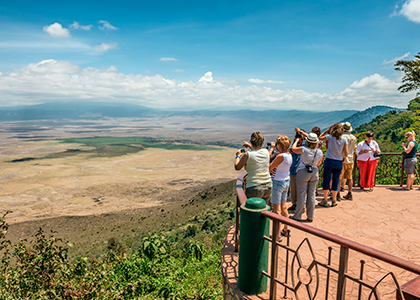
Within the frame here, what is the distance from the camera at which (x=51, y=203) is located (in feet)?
152

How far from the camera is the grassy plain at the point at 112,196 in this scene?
25.2m

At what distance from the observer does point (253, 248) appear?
3.21 meters

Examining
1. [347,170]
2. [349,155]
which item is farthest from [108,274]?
[349,155]

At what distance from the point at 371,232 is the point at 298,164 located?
6.72 ft

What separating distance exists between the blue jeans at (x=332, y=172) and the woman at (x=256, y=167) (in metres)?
2.73

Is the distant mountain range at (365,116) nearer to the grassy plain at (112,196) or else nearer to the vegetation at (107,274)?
the grassy plain at (112,196)

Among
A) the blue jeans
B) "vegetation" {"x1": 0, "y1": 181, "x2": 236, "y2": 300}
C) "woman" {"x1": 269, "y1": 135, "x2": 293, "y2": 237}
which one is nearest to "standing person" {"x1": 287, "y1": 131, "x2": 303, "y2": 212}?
the blue jeans

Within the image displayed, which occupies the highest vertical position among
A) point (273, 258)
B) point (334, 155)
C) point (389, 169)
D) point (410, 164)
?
point (334, 155)

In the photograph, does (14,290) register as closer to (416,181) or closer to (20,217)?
(416,181)

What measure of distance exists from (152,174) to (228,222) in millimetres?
59358

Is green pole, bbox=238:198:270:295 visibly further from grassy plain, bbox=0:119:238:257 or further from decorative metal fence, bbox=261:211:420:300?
grassy plain, bbox=0:119:238:257

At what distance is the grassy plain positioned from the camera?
2519cm

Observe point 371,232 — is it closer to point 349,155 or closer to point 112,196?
point 349,155

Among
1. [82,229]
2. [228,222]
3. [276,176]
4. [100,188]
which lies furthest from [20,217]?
[276,176]
